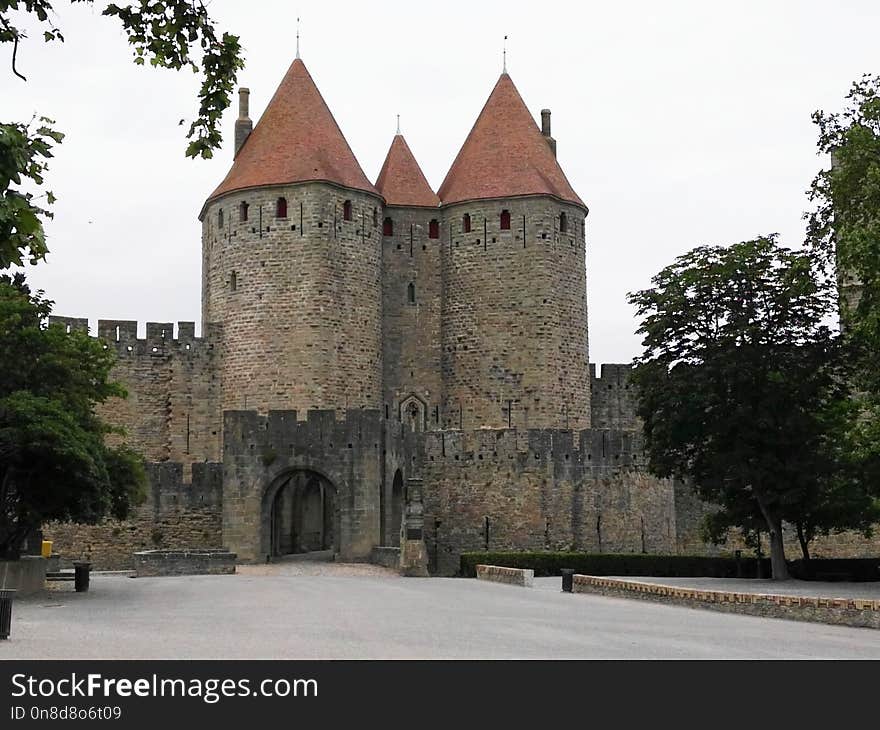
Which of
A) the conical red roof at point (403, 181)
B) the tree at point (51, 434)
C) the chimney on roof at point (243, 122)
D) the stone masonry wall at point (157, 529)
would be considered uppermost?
the chimney on roof at point (243, 122)

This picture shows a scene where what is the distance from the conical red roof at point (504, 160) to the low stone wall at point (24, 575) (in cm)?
2452

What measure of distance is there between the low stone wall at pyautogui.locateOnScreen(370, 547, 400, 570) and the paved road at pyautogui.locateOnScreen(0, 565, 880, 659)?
7.27 meters

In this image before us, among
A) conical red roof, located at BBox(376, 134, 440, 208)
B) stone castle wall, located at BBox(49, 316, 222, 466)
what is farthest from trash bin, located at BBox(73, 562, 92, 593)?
A: conical red roof, located at BBox(376, 134, 440, 208)

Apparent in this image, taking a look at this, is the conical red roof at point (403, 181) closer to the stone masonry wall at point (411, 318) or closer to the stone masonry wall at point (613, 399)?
the stone masonry wall at point (411, 318)

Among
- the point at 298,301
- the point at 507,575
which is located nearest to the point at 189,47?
the point at 507,575

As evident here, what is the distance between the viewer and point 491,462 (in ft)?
126

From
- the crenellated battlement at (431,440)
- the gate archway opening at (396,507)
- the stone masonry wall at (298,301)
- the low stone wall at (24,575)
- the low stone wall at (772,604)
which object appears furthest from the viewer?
the stone masonry wall at (298,301)

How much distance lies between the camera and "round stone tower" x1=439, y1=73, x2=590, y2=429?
4503cm

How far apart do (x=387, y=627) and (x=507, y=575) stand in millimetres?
13574

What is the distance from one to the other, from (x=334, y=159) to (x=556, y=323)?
30.0ft

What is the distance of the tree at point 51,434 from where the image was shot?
2308 cm

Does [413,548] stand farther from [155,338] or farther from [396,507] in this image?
[155,338]

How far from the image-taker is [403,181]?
158ft

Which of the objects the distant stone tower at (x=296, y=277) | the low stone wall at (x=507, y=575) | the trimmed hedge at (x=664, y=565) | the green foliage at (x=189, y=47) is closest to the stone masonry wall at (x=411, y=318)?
the distant stone tower at (x=296, y=277)
